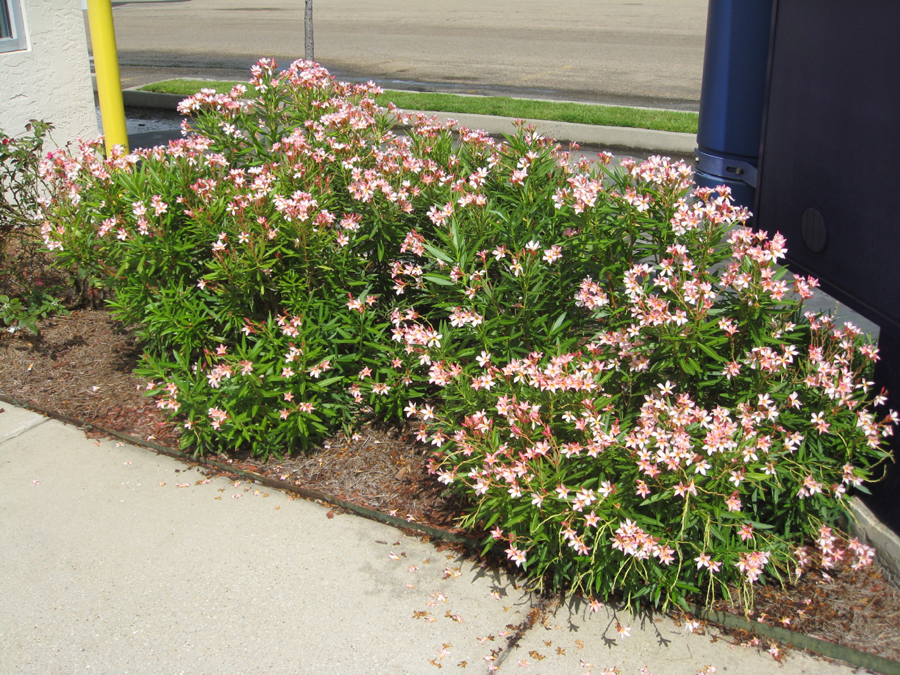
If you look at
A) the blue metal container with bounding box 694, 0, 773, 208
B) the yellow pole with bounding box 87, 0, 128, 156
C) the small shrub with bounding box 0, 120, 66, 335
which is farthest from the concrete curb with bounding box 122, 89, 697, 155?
the small shrub with bounding box 0, 120, 66, 335

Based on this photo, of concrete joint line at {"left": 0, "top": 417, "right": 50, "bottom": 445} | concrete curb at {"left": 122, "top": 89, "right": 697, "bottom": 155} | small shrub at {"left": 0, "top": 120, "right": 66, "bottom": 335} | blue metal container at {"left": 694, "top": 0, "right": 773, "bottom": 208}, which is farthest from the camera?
concrete curb at {"left": 122, "top": 89, "right": 697, "bottom": 155}

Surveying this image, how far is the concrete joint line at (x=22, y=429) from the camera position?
4.25 metres

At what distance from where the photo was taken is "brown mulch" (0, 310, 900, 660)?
2.93m

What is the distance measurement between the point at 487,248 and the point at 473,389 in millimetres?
754

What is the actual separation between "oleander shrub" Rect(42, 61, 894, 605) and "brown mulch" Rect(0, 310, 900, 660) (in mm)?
132

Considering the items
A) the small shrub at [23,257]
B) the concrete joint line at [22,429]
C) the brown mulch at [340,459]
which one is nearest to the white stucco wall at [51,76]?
the small shrub at [23,257]

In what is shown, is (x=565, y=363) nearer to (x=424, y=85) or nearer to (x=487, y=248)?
(x=487, y=248)

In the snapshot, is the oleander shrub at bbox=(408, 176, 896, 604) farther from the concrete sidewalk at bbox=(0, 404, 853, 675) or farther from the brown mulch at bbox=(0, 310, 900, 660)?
the concrete sidewalk at bbox=(0, 404, 853, 675)

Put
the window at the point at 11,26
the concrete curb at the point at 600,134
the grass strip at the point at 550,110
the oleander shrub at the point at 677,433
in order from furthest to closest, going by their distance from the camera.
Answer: the grass strip at the point at 550,110 → the concrete curb at the point at 600,134 → the window at the point at 11,26 → the oleander shrub at the point at 677,433

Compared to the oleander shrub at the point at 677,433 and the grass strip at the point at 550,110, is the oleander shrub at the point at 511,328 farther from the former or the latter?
the grass strip at the point at 550,110

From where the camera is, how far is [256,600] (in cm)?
314

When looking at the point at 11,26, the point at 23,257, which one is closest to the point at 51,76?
the point at 11,26

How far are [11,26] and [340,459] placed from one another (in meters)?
4.67

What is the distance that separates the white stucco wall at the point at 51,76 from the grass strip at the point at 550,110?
3.15 meters
